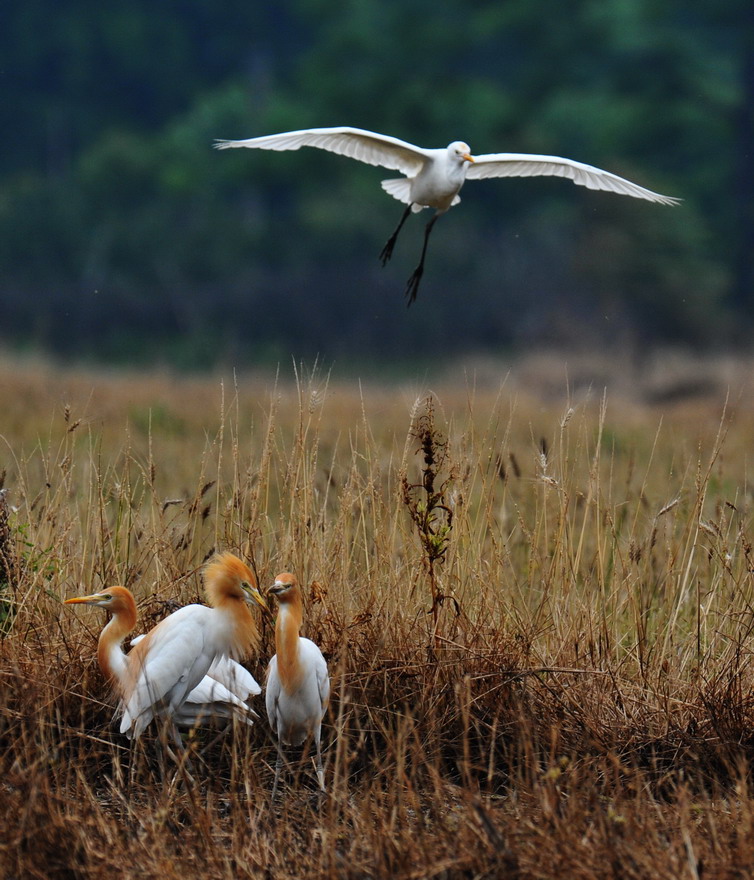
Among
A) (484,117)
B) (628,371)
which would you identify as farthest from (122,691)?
(484,117)

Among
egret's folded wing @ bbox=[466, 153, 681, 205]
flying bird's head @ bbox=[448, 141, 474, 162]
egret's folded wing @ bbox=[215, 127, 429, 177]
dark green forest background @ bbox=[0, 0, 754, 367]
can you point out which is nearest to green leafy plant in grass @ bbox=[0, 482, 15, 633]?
egret's folded wing @ bbox=[215, 127, 429, 177]

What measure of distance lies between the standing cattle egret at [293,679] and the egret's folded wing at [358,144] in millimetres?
1258

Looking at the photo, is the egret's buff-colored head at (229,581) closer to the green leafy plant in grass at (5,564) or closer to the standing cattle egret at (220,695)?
the standing cattle egret at (220,695)

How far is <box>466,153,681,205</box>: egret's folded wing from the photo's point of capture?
148 inches

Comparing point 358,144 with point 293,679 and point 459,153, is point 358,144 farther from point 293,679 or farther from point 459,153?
point 293,679

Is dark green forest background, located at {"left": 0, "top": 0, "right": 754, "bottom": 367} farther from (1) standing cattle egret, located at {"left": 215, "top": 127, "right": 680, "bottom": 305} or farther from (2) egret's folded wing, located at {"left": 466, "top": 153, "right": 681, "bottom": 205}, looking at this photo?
(1) standing cattle egret, located at {"left": 215, "top": 127, "right": 680, "bottom": 305}

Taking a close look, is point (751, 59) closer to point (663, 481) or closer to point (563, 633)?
point (663, 481)

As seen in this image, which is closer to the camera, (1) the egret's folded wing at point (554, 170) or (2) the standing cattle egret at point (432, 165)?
(2) the standing cattle egret at point (432, 165)

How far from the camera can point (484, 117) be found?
→ 21.6 metres

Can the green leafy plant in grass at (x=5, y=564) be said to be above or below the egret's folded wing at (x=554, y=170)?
below

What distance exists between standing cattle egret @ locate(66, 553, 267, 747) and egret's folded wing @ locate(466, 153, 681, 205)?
1.63 metres

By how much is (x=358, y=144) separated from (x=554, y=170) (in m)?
0.68

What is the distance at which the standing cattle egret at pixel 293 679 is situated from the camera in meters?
2.72

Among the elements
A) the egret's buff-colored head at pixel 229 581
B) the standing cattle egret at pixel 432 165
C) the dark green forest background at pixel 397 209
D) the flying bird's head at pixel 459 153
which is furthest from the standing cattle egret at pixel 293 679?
the dark green forest background at pixel 397 209
